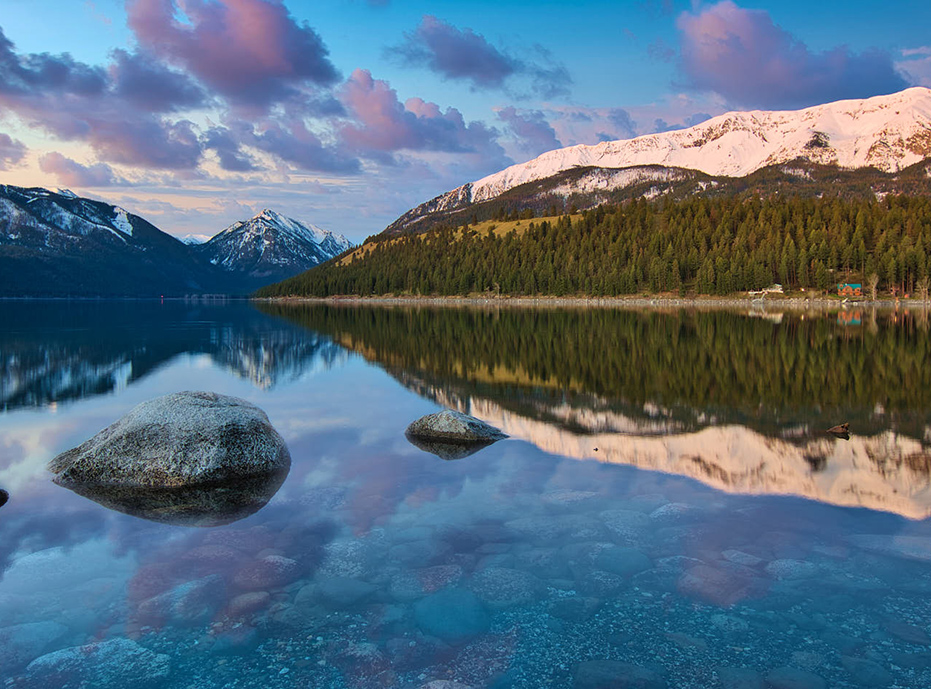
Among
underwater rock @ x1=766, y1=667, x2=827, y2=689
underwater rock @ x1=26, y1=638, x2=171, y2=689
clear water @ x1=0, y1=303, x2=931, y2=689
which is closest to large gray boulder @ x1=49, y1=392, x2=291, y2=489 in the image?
clear water @ x1=0, y1=303, x2=931, y2=689

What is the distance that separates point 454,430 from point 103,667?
45.2ft

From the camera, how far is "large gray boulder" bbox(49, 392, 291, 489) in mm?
16281

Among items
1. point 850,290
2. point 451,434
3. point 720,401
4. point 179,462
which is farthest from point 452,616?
point 850,290

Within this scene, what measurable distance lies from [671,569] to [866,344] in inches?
1850

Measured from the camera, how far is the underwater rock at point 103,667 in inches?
305

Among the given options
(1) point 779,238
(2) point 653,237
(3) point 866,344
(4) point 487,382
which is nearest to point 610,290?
(2) point 653,237

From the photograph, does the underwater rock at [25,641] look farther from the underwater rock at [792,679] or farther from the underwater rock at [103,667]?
the underwater rock at [792,679]

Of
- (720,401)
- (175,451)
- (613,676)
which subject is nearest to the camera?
(613,676)

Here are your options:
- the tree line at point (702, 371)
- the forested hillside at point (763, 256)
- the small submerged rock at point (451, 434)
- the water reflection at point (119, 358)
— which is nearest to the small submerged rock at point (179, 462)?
the small submerged rock at point (451, 434)

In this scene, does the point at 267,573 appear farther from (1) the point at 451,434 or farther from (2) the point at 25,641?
(1) the point at 451,434

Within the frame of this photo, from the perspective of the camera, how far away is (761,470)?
1631 cm

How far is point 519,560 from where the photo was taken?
1112 cm

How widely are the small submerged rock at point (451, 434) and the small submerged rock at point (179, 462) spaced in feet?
15.8

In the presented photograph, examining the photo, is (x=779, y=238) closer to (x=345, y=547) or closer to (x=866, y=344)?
(x=866, y=344)
